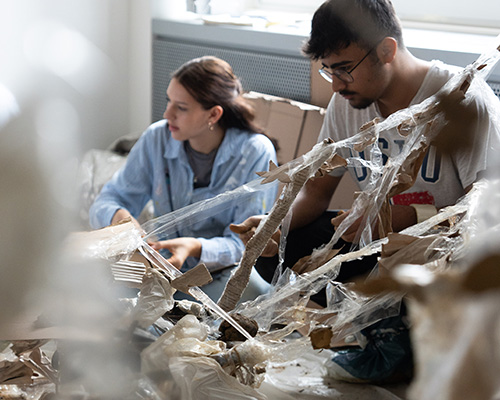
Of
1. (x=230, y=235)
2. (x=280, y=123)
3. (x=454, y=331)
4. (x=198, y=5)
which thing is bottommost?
(x=230, y=235)

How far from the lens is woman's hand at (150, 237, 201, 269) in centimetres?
155

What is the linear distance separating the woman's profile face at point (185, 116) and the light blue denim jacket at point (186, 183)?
62mm

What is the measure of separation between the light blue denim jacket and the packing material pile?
512 mm

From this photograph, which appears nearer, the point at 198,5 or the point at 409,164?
the point at 409,164

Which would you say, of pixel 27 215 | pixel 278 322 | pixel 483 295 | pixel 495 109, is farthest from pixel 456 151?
pixel 495 109

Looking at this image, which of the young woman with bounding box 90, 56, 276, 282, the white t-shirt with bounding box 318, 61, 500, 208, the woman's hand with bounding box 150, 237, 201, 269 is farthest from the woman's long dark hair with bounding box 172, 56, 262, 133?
the woman's hand with bounding box 150, 237, 201, 269

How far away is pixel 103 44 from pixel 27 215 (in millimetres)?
2819

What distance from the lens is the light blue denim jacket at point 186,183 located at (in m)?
1.75

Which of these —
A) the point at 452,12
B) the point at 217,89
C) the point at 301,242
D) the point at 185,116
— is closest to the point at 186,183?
the point at 185,116

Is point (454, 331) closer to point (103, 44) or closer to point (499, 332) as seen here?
point (499, 332)

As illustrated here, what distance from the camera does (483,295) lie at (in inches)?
9.9

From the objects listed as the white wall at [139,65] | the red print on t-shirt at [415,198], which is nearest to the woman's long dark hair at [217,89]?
the red print on t-shirt at [415,198]

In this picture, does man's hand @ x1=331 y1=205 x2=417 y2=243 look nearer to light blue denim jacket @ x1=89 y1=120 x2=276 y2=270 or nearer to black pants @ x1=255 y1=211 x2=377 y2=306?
black pants @ x1=255 y1=211 x2=377 y2=306

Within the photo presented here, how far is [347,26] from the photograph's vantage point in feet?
4.51
